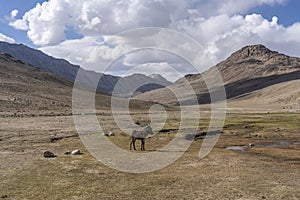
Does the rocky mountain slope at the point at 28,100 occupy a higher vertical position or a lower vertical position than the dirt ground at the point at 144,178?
higher

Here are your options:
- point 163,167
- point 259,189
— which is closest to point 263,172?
point 259,189

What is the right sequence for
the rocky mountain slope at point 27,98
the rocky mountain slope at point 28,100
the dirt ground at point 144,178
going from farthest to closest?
the rocky mountain slope at point 27,98 → the rocky mountain slope at point 28,100 → the dirt ground at point 144,178

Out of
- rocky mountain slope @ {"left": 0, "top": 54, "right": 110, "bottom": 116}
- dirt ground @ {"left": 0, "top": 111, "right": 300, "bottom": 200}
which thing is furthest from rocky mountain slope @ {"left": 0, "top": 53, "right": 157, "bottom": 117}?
dirt ground @ {"left": 0, "top": 111, "right": 300, "bottom": 200}

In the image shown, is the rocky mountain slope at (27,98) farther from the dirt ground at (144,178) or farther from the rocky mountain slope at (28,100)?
the dirt ground at (144,178)

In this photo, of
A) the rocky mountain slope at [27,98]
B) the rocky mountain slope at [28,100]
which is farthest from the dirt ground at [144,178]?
the rocky mountain slope at [27,98]

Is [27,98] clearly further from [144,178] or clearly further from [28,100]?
[144,178]

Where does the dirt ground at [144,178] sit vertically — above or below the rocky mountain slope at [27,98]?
below

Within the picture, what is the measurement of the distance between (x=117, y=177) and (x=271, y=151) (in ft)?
88.8

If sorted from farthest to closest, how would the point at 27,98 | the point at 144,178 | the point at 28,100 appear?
1. the point at 27,98
2. the point at 28,100
3. the point at 144,178

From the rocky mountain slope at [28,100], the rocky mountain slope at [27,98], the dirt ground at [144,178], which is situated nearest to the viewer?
the dirt ground at [144,178]

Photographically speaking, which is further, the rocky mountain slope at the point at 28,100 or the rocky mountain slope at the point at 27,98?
the rocky mountain slope at the point at 27,98

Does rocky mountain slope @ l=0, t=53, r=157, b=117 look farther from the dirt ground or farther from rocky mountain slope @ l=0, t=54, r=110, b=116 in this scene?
the dirt ground

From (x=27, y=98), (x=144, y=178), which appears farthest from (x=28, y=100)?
(x=144, y=178)

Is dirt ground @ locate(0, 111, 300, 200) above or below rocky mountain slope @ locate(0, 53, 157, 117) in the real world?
below
